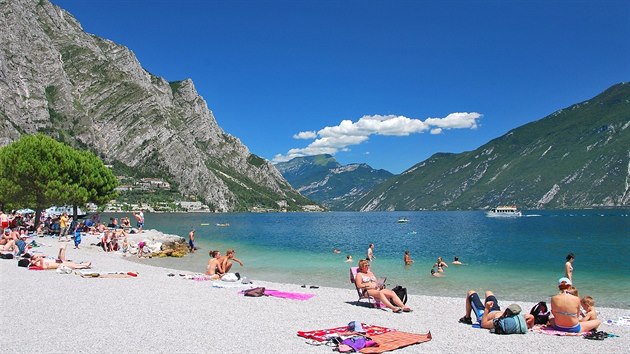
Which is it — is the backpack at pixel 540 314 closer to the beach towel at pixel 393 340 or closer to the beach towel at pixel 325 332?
the beach towel at pixel 393 340

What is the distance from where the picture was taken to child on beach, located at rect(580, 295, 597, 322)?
13344mm

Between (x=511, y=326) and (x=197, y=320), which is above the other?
(x=511, y=326)

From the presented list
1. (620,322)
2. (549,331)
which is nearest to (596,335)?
(549,331)

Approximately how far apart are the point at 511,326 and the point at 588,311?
9.17 feet

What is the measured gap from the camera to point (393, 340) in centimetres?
1131

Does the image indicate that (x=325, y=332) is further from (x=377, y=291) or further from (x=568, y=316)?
(x=568, y=316)

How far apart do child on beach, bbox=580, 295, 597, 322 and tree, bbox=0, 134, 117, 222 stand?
160 feet

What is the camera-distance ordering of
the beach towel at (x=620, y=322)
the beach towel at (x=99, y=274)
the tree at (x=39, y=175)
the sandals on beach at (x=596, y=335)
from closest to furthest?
the sandals on beach at (x=596, y=335)
the beach towel at (x=620, y=322)
the beach towel at (x=99, y=274)
the tree at (x=39, y=175)

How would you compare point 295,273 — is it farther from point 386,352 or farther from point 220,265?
point 386,352

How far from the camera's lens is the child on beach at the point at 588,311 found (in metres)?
13.3

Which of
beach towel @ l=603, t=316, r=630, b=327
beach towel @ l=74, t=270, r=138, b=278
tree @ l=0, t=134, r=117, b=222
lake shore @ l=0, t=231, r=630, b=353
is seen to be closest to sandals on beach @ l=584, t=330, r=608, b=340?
lake shore @ l=0, t=231, r=630, b=353

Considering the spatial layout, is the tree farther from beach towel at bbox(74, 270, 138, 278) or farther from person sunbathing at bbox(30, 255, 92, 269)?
beach towel at bbox(74, 270, 138, 278)

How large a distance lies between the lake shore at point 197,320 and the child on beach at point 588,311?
84cm

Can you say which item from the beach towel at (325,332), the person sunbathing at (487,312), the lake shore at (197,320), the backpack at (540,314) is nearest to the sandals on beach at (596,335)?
the lake shore at (197,320)
